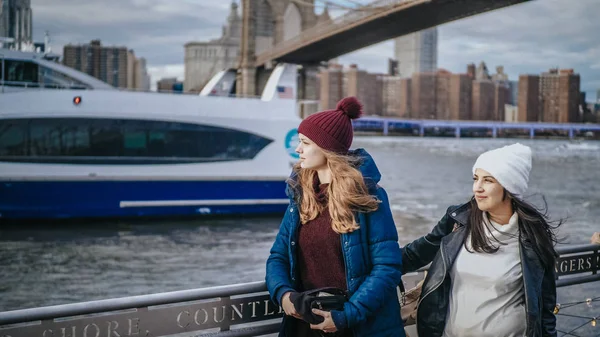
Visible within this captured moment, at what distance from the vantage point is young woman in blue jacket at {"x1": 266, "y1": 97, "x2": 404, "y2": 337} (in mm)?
2088

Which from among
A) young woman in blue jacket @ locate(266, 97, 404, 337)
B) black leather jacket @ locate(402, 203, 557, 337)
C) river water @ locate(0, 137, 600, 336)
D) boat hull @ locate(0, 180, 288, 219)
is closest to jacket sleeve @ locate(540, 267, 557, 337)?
black leather jacket @ locate(402, 203, 557, 337)

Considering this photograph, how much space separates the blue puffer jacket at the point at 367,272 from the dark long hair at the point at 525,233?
0.27 m

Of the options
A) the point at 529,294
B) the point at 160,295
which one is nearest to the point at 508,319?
the point at 529,294

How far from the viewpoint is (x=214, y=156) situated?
1270 centimetres

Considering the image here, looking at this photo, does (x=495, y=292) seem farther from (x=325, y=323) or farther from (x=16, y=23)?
(x=16, y=23)

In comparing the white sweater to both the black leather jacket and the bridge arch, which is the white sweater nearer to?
the black leather jacket

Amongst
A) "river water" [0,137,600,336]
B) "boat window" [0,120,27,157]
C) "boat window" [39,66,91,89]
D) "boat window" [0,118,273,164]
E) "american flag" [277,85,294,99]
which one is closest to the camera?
"river water" [0,137,600,336]

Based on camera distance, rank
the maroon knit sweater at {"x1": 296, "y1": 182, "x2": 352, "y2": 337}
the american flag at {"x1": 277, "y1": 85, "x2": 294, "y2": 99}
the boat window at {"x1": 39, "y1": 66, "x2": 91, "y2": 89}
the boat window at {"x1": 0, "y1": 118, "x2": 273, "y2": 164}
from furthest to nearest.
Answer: the american flag at {"x1": 277, "y1": 85, "x2": 294, "y2": 99} → the boat window at {"x1": 39, "y1": 66, "x2": 91, "y2": 89} → the boat window at {"x1": 0, "y1": 118, "x2": 273, "y2": 164} → the maroon knit sweater at {"x1": 296, "y1": 182, "x2": 352, "y2": 337}

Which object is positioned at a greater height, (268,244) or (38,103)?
(38,103)

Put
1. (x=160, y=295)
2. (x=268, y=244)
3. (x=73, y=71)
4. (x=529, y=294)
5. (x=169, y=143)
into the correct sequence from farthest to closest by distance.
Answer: (x=73, y=71) → (x=169, y=143) → (x=268, y=244) → (x=160, y=295) → (x=529, y=294)

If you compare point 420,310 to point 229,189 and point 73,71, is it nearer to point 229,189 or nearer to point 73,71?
point 229,189

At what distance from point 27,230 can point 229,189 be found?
355 cm

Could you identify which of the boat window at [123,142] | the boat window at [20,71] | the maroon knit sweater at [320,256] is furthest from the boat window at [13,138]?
the maroon knit sweater at [320,256]

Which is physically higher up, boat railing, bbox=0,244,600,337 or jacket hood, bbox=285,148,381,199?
jacket hood, bbox=285,148,381,199
